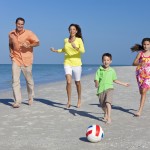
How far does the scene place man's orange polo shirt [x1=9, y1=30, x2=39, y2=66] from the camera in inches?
363

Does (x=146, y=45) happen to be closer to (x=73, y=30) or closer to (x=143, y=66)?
(x=143, y=66)

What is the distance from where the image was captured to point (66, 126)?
7.18 meters

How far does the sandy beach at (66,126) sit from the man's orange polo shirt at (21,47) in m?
1.21

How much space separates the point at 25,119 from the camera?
25.7 feet

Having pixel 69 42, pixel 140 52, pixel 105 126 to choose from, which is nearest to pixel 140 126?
pixel 105 126

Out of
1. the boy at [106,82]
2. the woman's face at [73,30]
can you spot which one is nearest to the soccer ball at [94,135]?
the boy at [106,82]

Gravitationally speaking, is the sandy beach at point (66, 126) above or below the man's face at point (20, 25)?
below

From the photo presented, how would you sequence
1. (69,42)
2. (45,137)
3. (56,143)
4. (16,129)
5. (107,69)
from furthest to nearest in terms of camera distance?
1. (69,42)
2. (107,69)
3. (16,129)
4. (45,137)
5. (56,143)

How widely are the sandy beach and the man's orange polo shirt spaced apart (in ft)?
3.96

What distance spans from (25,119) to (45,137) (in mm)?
1691

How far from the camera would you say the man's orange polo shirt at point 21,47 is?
9.21m

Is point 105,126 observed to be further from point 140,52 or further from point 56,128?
point 140,52

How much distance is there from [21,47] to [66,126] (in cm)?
292

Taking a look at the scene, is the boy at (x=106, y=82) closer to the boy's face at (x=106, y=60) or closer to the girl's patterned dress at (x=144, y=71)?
the boy's face at (x=106, y=60)
